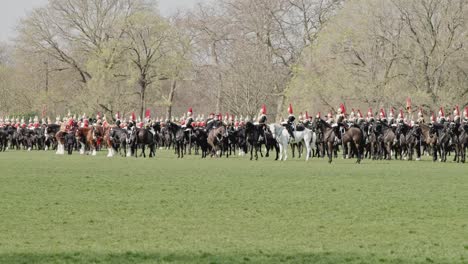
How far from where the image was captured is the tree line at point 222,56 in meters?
69.4

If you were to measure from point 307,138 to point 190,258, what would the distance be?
116ft

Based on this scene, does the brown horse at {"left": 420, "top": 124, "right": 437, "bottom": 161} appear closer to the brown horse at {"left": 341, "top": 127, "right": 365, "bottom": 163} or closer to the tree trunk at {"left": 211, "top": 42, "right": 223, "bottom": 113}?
the brown horse at {"left": 341, "top": 127, "right": 365, "bottom": 163}

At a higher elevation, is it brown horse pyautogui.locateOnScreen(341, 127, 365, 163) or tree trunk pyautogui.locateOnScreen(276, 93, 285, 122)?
tree trunk pyautogui.locateOnScreen(276, 93, 285, 122)

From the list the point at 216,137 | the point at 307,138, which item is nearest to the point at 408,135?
the point at 307,138

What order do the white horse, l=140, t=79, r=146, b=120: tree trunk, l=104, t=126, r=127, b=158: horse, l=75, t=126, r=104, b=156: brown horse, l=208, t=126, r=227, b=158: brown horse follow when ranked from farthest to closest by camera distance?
l=140, t=79, r=146, b=120: tree trunk → l=75, t=126, r=104, b=156: brown horse → l=104, t=126, r=127, b=158: horse → l=208, t=126, r=227, b=158: brown horse → the white horse

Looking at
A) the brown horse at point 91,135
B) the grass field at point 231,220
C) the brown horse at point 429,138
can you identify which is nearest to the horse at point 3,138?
the brown horse at point 91,135

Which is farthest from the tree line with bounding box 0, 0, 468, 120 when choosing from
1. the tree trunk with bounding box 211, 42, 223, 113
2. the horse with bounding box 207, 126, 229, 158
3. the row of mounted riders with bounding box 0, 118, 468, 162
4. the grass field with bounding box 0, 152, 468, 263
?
the grass field with bounding box 0, 152, 468, 263

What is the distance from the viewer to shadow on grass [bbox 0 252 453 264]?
12086 millimetres

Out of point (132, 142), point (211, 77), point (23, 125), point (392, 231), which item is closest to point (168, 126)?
point (132, 142)

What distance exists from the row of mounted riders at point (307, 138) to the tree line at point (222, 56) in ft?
56.8

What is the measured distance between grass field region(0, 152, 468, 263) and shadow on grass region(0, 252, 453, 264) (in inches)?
0.5

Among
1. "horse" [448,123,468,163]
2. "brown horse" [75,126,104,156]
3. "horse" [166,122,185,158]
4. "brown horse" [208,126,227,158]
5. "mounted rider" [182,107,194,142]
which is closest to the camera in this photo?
"horse" [448,123,468,163]

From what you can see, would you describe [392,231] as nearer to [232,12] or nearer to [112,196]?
[112,196]

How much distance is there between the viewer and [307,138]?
47.4 metres
